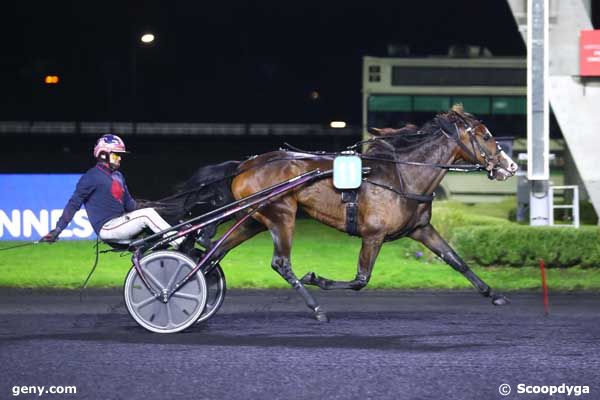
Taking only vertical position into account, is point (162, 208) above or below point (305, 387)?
above

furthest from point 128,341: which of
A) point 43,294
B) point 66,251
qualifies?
point 66,251

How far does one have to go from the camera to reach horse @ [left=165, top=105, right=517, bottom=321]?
8.71 meters

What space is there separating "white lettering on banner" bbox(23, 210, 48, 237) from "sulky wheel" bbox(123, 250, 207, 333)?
6340 mm

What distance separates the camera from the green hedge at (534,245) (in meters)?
12.6

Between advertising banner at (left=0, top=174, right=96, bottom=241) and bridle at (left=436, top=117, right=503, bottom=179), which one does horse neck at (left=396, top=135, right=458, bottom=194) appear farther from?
advertising banner at (left=0, top=174, right=96, bottom=241)

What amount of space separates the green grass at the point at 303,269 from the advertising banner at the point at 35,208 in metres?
0.36

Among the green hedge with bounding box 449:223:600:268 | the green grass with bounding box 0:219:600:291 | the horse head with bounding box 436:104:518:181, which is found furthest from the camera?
the green hedge with bounding box 449:223:600:268

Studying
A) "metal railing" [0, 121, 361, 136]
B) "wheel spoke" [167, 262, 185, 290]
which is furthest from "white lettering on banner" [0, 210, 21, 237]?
"metal railing" [0, 121, 361, 136]

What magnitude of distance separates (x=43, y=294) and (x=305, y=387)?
5788 millimetres

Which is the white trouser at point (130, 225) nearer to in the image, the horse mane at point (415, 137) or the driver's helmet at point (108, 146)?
the driver's helmet at point (108, 146)

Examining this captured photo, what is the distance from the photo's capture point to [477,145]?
904 cm

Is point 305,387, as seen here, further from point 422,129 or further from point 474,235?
point 474,235

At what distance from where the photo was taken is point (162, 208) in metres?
8.70

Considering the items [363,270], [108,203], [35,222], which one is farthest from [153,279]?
[35,222]
